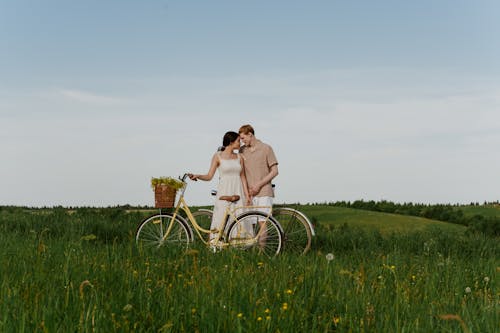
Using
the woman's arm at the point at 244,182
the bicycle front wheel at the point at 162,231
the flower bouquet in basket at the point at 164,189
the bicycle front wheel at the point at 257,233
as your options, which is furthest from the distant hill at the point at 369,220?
the flower bouquet in basket at the point at 164,189

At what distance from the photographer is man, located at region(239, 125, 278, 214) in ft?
31.4

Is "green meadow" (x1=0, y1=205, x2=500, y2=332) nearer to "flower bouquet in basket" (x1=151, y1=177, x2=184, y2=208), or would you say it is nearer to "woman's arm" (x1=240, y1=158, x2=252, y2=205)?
"flower bouquet in basket" (x1=151, y1=177, x2=184, y2=208)

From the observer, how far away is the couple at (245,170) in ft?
31.4

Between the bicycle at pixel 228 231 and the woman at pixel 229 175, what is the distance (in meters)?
0.19

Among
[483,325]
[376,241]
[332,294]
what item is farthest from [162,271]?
[376,241]

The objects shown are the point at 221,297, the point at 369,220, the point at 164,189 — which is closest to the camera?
the point at 221,297

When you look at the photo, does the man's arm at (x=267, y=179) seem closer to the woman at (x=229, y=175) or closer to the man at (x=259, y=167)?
the man at (x=259, y=167)

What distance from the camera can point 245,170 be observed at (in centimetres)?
980

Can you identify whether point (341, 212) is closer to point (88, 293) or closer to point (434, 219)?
point (434, 219)

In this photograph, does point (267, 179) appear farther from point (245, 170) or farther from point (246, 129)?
point (246, 129)

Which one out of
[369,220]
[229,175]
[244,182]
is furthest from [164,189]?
[369,220]

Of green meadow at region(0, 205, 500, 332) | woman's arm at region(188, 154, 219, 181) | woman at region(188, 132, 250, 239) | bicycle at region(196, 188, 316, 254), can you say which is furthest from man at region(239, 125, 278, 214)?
green meadow at region(0, 205, 500, 332)

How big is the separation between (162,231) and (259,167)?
1.98m

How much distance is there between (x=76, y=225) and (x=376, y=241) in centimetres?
666
